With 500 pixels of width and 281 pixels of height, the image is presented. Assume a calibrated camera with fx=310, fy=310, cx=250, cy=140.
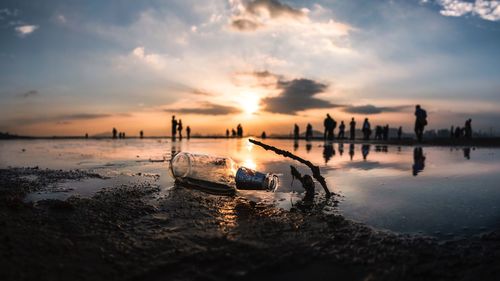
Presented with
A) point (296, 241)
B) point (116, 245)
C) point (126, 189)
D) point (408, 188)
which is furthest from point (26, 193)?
point (408, 188)

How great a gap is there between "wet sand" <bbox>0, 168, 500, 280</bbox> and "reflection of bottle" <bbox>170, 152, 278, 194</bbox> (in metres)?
0.81

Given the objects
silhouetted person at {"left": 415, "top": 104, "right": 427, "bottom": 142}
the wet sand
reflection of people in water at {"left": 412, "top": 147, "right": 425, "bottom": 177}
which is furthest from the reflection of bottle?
silhouetted person at {"left": 415, "top": 104, "right": 427, "bottom": 142}

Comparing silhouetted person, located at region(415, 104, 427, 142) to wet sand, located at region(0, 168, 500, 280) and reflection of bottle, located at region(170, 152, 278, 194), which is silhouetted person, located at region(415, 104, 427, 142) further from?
wet sand, located at region(0, 168, 500, 280)

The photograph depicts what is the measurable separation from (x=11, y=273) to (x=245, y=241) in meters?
1.41

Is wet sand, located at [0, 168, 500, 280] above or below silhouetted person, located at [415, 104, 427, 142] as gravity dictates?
below

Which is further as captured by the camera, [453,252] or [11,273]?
[453,252]

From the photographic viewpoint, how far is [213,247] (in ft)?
7.17

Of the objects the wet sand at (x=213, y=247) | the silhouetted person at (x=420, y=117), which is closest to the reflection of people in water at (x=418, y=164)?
the wet sand at (x=213, y=247)

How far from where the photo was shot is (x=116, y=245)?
2184 mm

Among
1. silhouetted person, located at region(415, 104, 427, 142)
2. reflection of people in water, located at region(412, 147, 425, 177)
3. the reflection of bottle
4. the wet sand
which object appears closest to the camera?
the wet sand

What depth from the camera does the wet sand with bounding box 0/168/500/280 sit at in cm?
178

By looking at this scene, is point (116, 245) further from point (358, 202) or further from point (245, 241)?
point (358, 202)

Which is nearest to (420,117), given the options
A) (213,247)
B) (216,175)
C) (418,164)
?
(418,164)

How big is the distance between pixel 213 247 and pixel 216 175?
8.18ft
